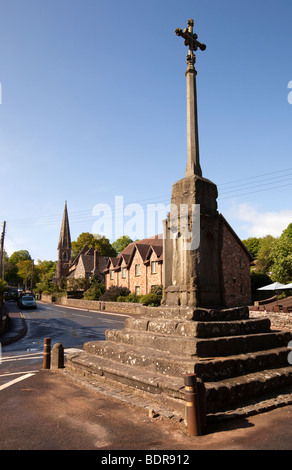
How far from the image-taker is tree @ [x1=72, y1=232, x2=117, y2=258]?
243 ft

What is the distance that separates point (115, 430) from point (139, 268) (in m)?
36.2

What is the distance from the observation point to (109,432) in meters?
4.28

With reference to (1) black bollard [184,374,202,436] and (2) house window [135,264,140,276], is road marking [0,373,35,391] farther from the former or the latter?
(2) house window [135,264,140,276]

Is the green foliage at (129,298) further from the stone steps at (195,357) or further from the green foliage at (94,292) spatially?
the stone steps at (195,357)

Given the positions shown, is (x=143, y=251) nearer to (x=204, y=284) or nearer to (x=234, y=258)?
(x=234, y=258)

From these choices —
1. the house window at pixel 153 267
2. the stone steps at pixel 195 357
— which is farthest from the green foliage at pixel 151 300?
the stone steps at pixel 195 357

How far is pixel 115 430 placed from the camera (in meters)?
4.34

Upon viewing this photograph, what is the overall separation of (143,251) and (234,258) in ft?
37.1

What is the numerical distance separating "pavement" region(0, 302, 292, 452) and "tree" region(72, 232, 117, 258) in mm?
68674

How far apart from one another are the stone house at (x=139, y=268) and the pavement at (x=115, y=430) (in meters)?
30.2

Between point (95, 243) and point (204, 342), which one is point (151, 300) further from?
point (95, 243)

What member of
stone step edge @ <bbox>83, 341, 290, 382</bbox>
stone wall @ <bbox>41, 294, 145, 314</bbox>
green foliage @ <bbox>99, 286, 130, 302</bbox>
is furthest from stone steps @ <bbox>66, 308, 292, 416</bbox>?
green foliage @ <bbox>99, 286, 130, 302</bbox>

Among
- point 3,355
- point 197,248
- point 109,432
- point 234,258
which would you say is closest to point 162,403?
point 109,432

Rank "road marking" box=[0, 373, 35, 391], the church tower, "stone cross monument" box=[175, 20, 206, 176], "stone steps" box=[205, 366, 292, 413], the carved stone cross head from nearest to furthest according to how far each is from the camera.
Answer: "stone steps" box=[205, 366, 292, 413], "road marking" box=[0, 373, 35, 391], "stone cross monument" box=[175, 20, 206, 176], the carved stone cross head, the church tower
